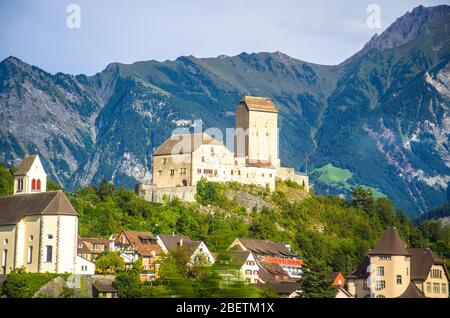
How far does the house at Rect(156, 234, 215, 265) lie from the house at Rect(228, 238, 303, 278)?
598 centimetres

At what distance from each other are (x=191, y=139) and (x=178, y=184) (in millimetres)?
6002

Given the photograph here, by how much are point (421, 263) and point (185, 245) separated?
2190 cm

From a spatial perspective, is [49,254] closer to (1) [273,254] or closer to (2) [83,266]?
(2) [83,266]

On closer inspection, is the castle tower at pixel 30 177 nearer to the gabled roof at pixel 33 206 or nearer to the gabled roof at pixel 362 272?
the gabled roof at pixel 33 206

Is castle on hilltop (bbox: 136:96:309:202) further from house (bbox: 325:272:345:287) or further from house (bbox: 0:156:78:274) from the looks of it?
house (bbox: 0:156:78:274)

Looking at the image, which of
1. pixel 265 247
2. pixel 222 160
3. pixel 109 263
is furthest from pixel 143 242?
pixel 222 160

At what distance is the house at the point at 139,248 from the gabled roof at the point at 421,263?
2211 centimetres

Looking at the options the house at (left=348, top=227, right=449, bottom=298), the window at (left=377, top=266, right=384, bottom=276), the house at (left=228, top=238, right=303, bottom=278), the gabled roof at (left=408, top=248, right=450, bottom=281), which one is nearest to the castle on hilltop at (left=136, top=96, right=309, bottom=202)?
the house at (left=228, top=238, right=303, bottom=278)

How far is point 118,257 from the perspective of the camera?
322 feet

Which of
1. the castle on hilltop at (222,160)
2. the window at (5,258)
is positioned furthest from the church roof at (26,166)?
the castle on hilltop at (222,160)

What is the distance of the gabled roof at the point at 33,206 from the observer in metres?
91.4
